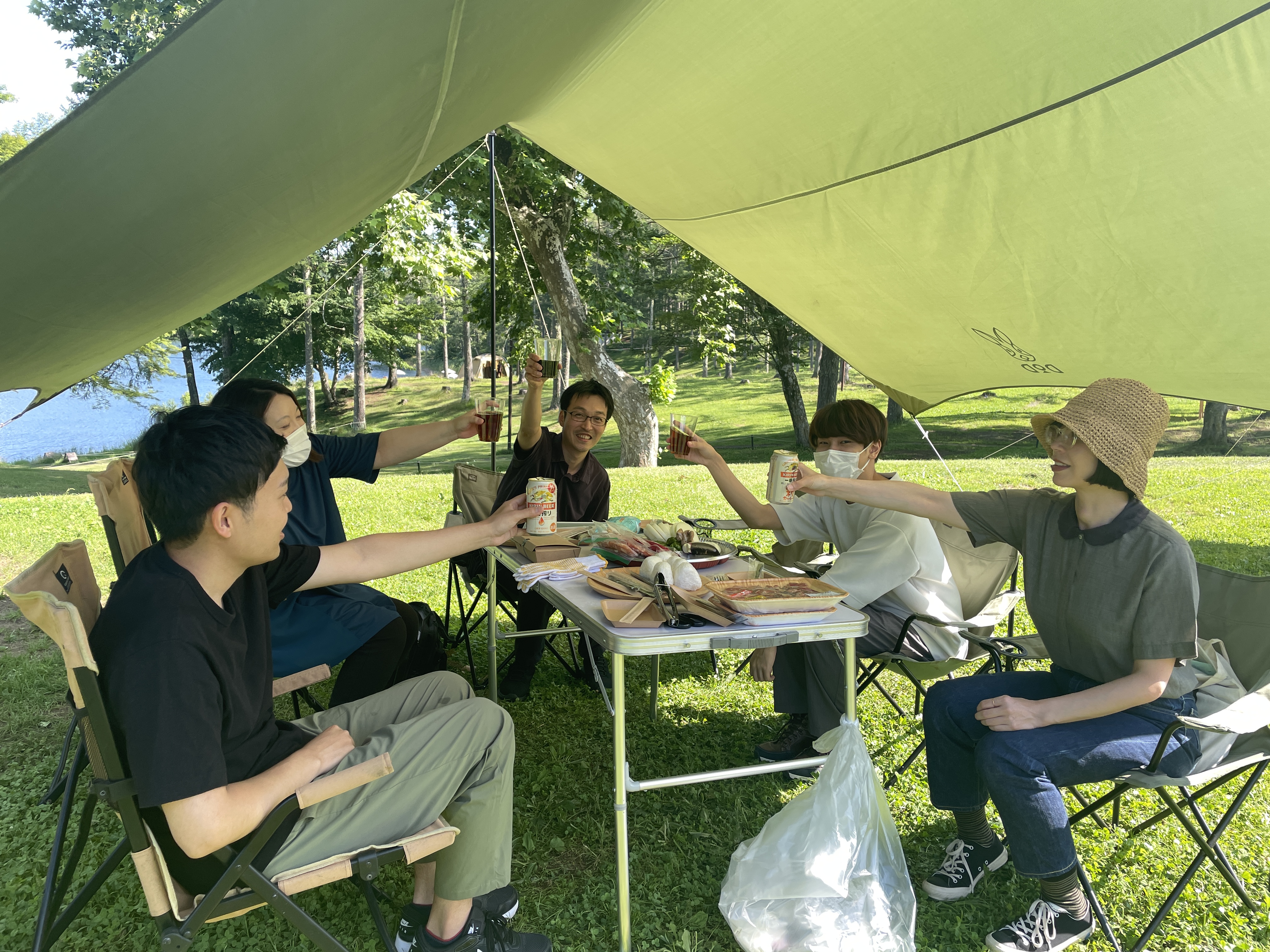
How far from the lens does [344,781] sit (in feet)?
4.90

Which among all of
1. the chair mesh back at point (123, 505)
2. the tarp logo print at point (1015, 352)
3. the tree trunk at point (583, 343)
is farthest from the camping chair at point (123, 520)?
the tree trunk at point (583, 343)

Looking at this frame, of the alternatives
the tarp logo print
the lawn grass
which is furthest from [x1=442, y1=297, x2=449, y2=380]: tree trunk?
the tarp logo print

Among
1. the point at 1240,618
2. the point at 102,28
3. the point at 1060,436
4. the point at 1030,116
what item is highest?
the point at 102,28

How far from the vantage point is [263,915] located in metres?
2.24

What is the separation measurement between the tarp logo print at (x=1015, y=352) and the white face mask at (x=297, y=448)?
2.64 meters

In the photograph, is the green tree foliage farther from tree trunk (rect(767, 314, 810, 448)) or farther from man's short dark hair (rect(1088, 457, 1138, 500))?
man's short dark hair (rect(1088, 457, 1138, 500))

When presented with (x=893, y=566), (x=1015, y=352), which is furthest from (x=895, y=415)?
(x=893, y=566)

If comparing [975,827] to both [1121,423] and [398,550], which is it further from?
[398,550]

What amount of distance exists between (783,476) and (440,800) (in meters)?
1.27

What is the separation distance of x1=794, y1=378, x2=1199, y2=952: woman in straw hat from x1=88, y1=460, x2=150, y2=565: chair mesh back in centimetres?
241

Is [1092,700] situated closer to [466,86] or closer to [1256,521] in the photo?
[466,86]

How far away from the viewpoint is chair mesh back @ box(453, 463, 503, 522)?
4.01 meters

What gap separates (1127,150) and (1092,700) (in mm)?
1482

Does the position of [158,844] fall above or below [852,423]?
below
